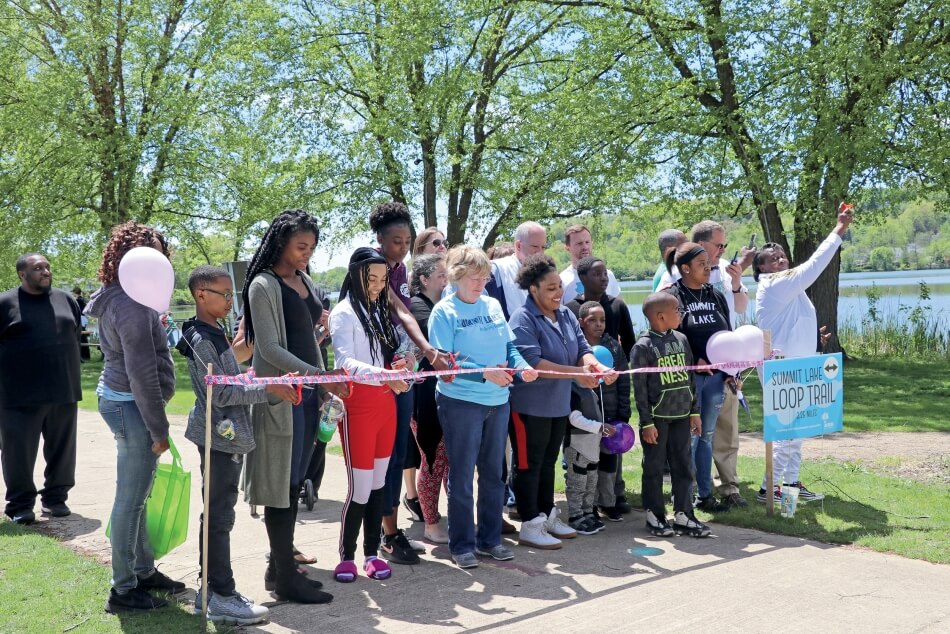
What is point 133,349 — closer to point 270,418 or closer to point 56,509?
point 270,418

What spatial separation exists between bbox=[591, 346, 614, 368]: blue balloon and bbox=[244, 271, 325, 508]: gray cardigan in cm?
229

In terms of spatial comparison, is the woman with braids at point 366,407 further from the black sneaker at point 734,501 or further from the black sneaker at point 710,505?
the black sneaker at point 734,501

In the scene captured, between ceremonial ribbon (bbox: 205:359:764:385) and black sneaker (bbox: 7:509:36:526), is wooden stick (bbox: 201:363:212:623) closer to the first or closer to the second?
ceremonial ribbon (bbox: 205:359:764:385)

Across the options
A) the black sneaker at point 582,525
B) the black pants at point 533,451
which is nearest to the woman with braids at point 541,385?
the black pants at point 533,451

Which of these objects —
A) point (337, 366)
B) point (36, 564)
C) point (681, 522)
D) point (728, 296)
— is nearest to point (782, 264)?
point (728, 296)

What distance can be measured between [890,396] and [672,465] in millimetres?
9044

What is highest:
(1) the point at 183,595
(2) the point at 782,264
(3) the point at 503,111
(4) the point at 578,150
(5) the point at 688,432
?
(3) the point at 503,111

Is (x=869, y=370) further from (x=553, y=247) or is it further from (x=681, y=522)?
(x=681, y=522)

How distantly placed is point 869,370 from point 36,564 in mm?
15721

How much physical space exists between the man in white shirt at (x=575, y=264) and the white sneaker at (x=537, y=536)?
1921mm

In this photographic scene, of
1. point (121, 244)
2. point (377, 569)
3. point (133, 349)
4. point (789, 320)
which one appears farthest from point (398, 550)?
point (789, 320)

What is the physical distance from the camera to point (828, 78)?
15820 mm

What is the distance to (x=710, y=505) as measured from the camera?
657 centimetres

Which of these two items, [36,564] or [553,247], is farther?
[553,247]
